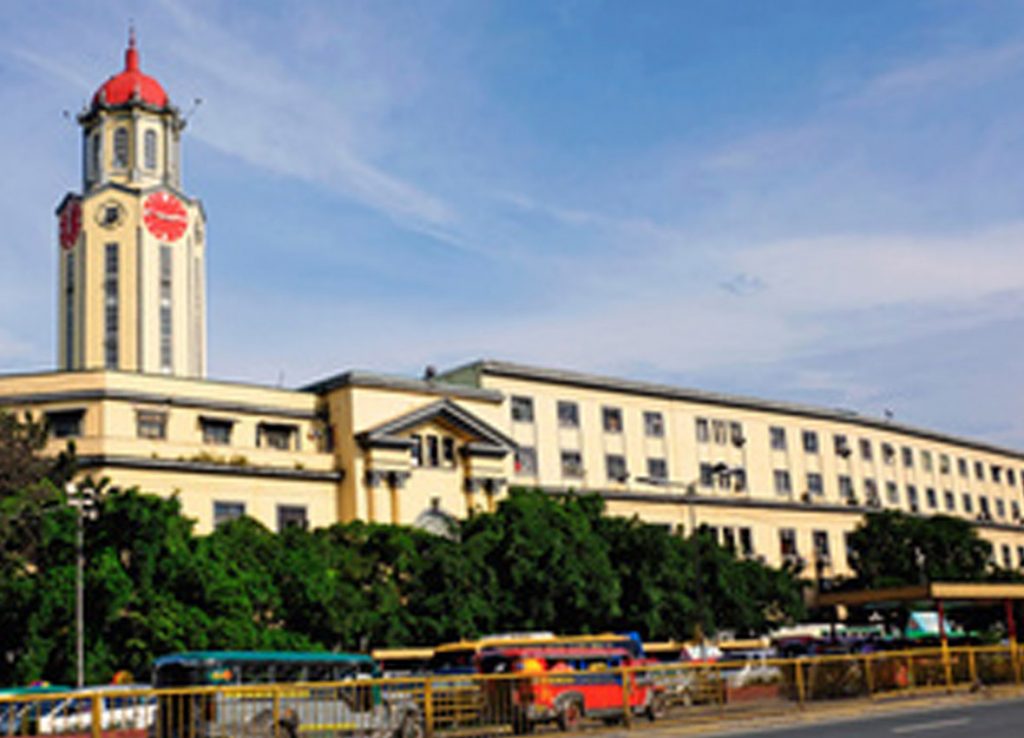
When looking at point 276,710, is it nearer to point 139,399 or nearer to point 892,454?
point 139,399

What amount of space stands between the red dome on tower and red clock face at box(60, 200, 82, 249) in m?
7.77

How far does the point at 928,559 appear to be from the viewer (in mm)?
77938

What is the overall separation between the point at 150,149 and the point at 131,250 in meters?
9.21

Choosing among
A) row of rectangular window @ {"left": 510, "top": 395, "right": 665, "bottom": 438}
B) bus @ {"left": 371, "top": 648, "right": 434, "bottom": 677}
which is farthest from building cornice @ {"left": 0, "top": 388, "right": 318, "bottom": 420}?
row of rectangular window @ {"left": 510, "top": 395, "right": 665, "bottom": 438}

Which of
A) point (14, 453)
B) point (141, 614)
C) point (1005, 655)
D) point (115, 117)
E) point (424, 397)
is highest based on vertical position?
point (115, 117)

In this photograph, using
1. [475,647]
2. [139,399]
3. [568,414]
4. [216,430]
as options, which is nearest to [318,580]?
[216,430]

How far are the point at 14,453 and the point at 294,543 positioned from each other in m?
11.0

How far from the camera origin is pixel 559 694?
25.2 m

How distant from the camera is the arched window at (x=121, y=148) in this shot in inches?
3130

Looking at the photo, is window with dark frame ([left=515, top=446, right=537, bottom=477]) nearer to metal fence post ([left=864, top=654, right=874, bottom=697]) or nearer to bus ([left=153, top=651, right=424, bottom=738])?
metal fence post ([left=864, top=654, right=874, bottom=697])

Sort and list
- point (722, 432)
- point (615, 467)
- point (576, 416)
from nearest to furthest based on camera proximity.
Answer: point (576, 416), point (615, 467), point (722, 432)

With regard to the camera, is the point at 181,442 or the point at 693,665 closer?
the point at 693,665

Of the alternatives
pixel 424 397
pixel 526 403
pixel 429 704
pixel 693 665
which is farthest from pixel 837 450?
pixel 429 704

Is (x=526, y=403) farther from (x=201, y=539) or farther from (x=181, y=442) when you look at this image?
(x=201, y=539)
